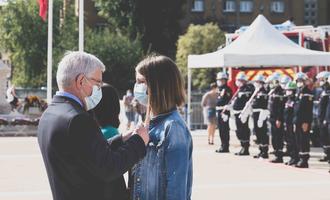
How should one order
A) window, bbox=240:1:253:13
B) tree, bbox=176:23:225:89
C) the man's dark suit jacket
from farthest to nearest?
window, bbox=240:1:253:13 < tree, bbox=176:23:225:89 < the man's dark suit jacket

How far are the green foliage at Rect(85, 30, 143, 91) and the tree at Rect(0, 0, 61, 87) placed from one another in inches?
114

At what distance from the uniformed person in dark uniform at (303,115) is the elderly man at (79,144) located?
32.6 feet

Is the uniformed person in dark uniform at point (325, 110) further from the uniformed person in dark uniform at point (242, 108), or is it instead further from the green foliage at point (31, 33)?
the green foliage at point (31, 33)

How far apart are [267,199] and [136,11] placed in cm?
4382

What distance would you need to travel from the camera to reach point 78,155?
358cm

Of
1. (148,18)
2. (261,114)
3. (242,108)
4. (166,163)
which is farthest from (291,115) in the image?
(148,18)

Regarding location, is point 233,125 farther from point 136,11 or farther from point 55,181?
point 136,11

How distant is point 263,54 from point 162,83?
1286 centimetres

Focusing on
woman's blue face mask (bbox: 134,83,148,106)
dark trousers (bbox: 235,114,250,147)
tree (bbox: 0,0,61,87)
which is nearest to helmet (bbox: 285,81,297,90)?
dark trousers (bbox: 235,114,250,147)

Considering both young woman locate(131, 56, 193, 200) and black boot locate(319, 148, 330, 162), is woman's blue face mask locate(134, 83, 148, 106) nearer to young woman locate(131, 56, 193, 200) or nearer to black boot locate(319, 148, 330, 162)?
young woman locate(131, 56, 193, 200)

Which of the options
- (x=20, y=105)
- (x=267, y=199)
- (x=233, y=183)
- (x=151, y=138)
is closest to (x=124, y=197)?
A: (x=151, y=138)

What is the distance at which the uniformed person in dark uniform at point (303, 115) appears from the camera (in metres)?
13.4

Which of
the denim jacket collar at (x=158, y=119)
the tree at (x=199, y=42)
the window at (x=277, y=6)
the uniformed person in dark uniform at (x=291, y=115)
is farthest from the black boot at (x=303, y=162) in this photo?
the window at (x=277, y=6)

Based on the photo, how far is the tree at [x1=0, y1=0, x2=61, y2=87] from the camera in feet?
155
